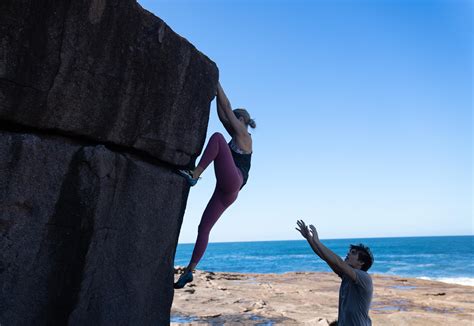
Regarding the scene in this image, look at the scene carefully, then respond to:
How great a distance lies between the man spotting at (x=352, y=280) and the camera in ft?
12.5

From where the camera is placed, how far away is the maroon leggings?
15.0 feet

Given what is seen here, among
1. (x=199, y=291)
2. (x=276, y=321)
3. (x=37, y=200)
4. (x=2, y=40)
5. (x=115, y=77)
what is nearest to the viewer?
(x=2, y=40)

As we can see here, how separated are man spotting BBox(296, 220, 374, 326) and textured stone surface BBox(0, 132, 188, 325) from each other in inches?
58.8

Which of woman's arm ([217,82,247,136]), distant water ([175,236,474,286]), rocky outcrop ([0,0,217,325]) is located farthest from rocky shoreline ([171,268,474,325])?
woman's arm ([217,82,247,136])

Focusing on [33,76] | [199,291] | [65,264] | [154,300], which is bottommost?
[199,291]

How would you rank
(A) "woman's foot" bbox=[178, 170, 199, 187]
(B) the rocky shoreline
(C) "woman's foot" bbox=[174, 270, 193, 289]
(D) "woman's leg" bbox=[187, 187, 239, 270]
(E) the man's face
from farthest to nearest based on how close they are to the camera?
(B) the rocky shoreline
(D) "woman's leg" bbox=[187, 187, 239, 270]
(C) "woman's foot" bbox=[174, 270, 193, 289]
(A) "woman's foot" bbox=[178, 170, 199, 187]
(E) the man's face

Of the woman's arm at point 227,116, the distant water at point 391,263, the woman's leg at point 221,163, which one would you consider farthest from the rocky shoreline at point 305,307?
the woman's arm at point 227,116

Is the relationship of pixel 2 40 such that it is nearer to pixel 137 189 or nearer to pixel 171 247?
pixel 137 189

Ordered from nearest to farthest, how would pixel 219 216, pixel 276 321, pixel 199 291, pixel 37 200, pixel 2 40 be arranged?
pixel 2 40 → pixel 37 200 → pixel 219 216 → pixel 276 321 → pixel 199 291

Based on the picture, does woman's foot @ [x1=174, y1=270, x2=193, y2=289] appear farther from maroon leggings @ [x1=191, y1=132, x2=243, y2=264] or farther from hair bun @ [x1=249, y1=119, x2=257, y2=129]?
hair bun @ [x1=249, y1=119, x2=257, y2=129]

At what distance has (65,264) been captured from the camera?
3641mm

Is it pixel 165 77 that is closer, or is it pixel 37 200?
pixel 37 200

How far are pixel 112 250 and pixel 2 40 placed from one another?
189cm

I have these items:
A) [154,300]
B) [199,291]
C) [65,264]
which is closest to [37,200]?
[65,264]
